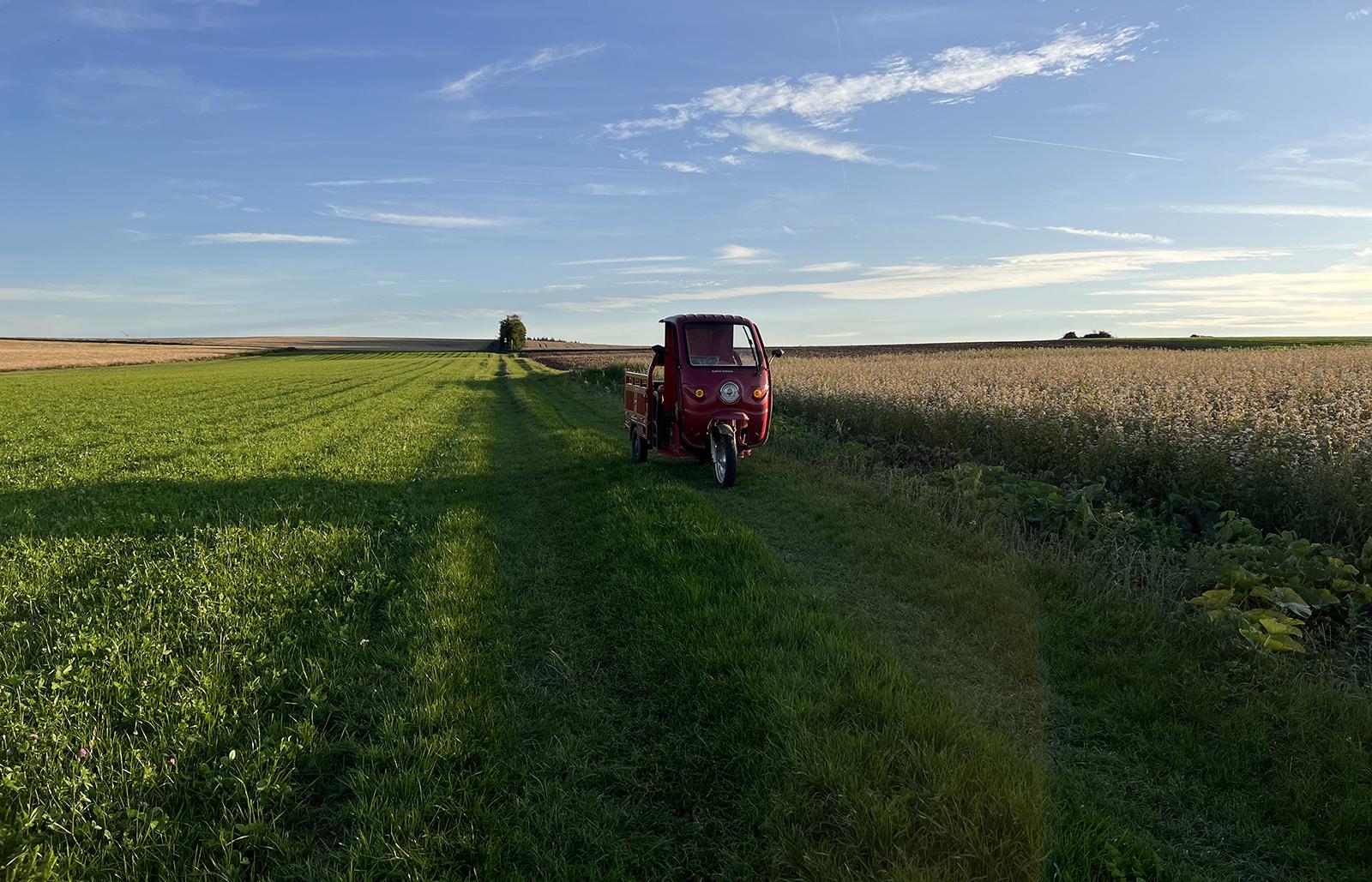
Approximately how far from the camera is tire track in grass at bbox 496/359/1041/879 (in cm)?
337

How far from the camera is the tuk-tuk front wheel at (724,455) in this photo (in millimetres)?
11086

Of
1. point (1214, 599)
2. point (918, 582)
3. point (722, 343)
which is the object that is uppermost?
point (722, 343)

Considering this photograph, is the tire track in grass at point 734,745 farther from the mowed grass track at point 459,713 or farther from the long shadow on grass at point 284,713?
the long shadow on grass at point 284,713

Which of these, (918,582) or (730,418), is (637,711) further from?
(730,418)

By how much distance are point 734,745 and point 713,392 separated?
783 cm

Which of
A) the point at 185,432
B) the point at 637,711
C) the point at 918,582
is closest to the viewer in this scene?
the point at 637,711

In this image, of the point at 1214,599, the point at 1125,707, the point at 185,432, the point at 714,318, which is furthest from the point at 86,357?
the point at 1214,599

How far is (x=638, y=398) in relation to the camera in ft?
44.4

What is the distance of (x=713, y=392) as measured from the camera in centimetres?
1155

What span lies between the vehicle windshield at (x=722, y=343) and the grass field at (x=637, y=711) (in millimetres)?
4018

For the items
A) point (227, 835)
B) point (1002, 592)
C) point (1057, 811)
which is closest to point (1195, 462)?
point (1002, 592)

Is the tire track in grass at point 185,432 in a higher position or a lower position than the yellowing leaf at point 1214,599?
higher

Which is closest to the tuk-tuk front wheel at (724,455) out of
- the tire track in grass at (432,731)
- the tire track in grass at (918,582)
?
the tire track in grass at (918,582)

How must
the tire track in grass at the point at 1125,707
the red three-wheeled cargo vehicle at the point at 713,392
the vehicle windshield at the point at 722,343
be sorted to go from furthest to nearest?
the vehicle windshield at the point at 722,343 → the red three-wheeled cargo vehicle at the point at 713,392 → the tire track in grass at the point at 1125,707
